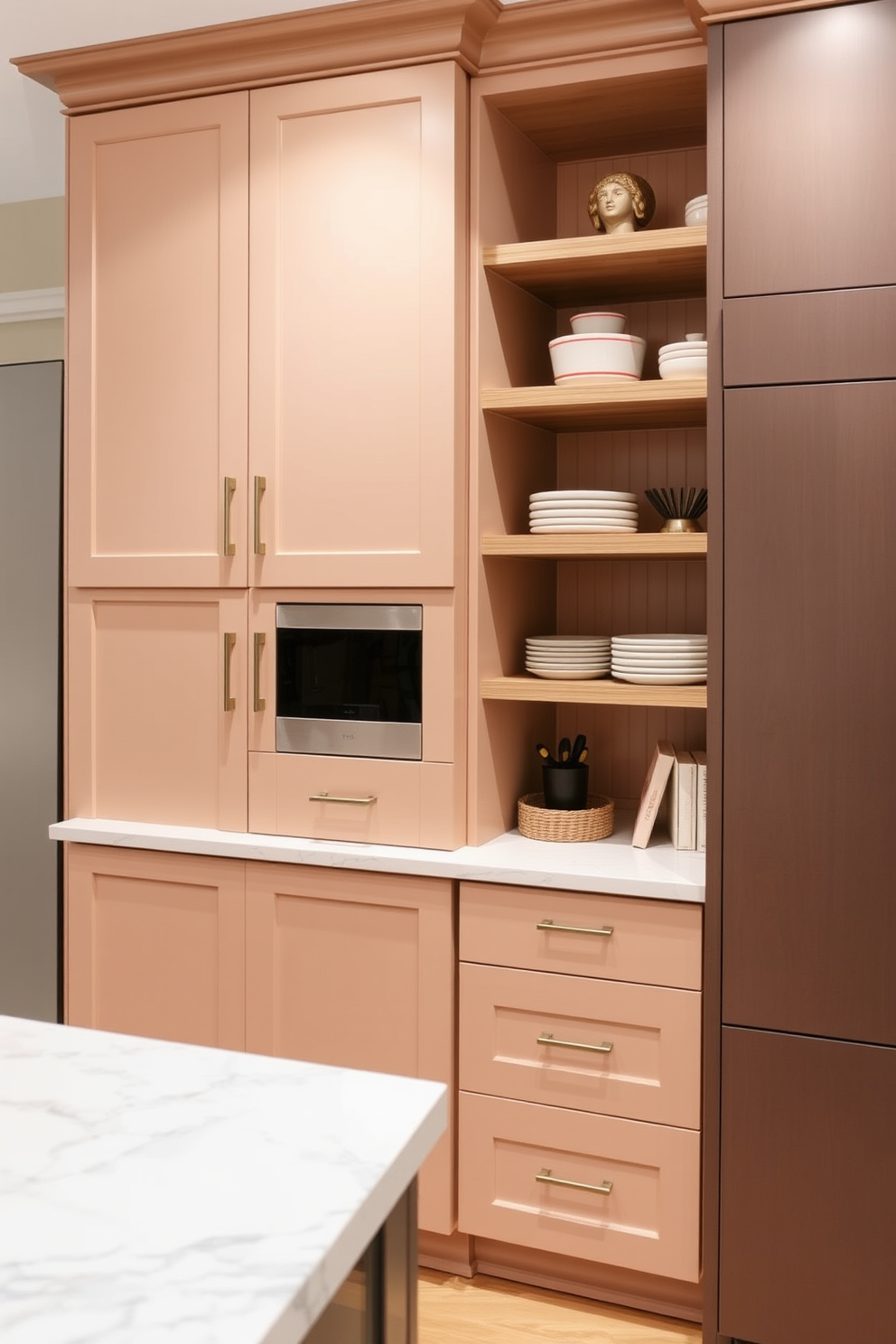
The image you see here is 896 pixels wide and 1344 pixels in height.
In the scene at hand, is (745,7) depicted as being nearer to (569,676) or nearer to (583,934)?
(569,676)

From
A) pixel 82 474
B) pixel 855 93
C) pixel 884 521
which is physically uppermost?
pixel 855 93

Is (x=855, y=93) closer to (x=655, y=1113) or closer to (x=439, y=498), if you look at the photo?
(x=439, y=498)

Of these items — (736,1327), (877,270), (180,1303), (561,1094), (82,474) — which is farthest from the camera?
(82,474)

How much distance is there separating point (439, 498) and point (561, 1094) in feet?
3.89

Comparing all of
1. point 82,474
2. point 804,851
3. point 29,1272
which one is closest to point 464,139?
point 82,474

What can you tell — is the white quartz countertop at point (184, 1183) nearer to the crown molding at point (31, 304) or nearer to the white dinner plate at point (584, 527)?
the white dinner plate at point (584, 527)

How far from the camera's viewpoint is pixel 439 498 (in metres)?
2.23

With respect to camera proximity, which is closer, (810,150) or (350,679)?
(810,150)

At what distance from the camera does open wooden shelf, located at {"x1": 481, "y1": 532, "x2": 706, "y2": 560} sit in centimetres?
217

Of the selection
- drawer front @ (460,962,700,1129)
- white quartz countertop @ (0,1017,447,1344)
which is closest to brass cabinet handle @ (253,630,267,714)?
drawer front @ (460,962,700,1129)

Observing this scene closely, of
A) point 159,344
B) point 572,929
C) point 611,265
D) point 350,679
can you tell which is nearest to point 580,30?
point 611,265

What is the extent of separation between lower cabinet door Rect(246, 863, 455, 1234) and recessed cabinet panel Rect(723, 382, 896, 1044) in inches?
22.9

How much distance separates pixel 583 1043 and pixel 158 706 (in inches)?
45.7

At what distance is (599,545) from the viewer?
2240 millimetres
